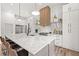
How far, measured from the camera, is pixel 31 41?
117 inches

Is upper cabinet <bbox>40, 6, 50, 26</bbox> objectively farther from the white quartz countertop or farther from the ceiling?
the white quartz countertop

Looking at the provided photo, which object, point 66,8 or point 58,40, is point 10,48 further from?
point 66,8

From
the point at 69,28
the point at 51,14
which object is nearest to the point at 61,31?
the point at 69,28

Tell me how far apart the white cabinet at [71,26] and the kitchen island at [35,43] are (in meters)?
0.27

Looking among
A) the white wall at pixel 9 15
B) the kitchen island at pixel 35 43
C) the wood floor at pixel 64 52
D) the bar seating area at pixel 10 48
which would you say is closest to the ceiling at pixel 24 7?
the white wall at pixel 9 15

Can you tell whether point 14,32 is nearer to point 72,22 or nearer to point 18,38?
point 18,38

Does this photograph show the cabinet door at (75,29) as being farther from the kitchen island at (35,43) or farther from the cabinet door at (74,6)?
the kitchen island at (35,43)

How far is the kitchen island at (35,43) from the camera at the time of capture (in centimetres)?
293

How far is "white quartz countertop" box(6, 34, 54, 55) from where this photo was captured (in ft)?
9.61

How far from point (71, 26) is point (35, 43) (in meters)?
0.70

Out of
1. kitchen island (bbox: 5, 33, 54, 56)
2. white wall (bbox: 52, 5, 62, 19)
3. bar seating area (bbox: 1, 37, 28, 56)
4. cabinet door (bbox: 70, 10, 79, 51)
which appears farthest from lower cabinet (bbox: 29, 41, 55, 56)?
white wall (bbox: 52, 5, 62, 19)

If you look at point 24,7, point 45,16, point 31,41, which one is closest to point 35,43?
point 31,41

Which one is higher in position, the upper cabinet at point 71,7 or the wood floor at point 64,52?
the upper cabinet at point 71,7

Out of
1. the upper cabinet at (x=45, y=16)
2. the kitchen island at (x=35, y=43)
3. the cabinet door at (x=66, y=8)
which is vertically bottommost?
the kitchen island at (x=35, y=43)
